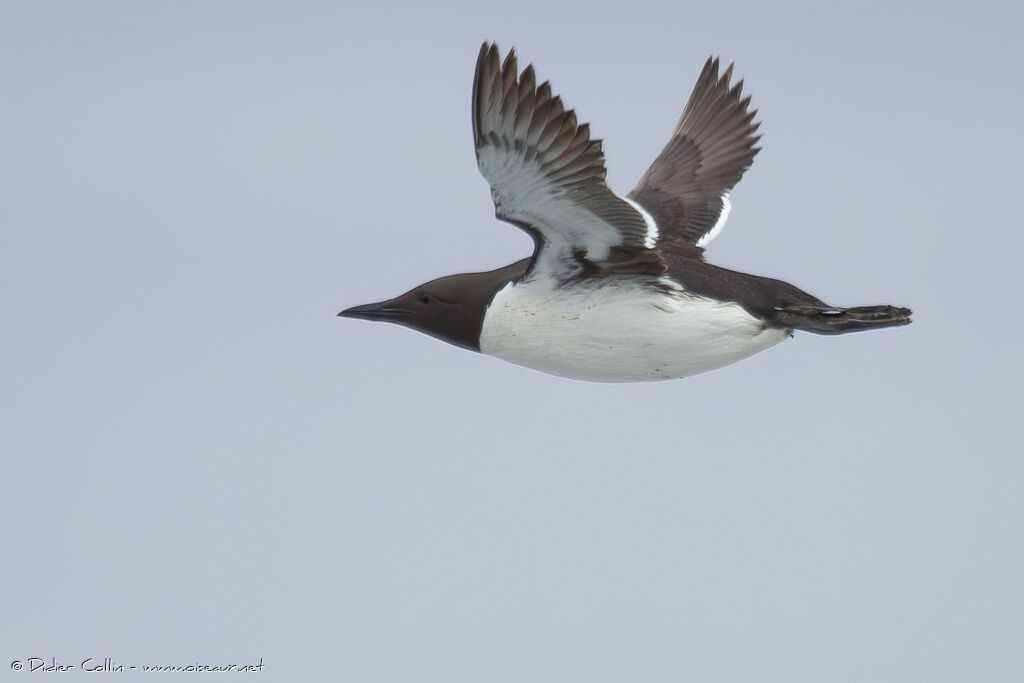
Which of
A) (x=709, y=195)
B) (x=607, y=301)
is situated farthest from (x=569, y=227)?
(x=709, y=195)

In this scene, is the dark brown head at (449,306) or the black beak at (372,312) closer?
the dark brown head at (449,306)

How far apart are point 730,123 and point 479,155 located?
12.0 ft

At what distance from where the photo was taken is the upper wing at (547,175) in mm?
6156

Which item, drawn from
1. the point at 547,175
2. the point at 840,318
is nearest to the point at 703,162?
the point at 840,318

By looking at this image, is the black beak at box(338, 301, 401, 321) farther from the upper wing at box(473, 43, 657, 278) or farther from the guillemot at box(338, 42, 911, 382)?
the upper wing at box(473, 43, 657, 278)

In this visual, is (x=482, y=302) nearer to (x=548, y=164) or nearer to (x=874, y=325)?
(x=548, y=164)

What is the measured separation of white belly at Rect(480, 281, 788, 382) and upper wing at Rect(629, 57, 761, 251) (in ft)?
4.58

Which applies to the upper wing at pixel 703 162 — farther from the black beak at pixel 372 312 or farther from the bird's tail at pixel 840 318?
the black beak at pixel 372 312

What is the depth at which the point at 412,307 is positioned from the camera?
7980 millimetres

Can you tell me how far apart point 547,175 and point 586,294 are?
967 millimetres

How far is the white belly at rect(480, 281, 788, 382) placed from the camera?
7297 millimetres

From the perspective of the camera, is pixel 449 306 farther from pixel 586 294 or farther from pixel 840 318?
pixel 840 318

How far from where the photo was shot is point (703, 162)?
9.53 m

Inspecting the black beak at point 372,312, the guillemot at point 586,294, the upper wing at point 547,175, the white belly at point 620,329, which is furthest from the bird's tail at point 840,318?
the black beak at point 372,312
